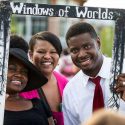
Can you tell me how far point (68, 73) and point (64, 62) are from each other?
668mm

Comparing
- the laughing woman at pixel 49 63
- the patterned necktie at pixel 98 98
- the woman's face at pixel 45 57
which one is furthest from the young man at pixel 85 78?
the woman's face at pixel 45 57

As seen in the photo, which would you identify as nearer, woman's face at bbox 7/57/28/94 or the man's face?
woman's face at bbox 7/57/28/94

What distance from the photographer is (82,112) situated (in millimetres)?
4117

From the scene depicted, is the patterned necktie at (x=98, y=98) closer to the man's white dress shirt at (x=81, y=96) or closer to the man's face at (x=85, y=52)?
the man's white dress shirt at (x=81, y=96)

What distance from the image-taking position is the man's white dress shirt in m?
4.09

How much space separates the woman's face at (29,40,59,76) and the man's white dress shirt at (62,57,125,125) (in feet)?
0.78

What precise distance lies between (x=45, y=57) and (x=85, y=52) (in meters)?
0.51

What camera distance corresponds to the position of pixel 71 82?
14.2 feet

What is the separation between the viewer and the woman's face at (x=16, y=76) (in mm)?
3799

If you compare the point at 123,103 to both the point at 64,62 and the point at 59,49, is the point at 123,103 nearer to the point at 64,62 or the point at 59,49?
the point at 59,49

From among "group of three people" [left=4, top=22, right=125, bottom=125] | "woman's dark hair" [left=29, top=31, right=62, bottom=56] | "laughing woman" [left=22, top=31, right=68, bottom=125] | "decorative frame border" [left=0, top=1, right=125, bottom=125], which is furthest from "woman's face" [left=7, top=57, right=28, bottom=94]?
"woman's dark hair" [left=29, top=31, right=62, bottom=56]

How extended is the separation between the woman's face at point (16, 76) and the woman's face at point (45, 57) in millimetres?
481

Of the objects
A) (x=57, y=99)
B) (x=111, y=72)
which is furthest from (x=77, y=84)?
(x=111, y=72)

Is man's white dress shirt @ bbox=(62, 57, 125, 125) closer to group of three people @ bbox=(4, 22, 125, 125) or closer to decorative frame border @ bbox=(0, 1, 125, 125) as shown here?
group of three people @ bbox=(4, 22, 125, 125)
